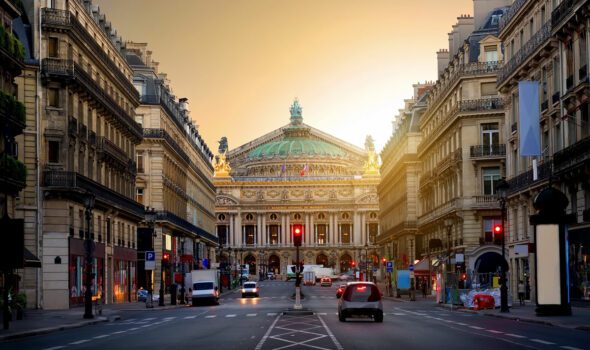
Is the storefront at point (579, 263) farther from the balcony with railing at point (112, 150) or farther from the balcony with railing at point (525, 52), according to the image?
the balcony with railing at point (112, 150)

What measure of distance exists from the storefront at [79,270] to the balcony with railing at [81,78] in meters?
9.50

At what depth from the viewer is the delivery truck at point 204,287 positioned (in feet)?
266

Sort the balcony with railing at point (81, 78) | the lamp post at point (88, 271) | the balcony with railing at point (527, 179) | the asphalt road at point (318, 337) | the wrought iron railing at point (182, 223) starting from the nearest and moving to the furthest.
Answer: the asphalt road at point (318, 337) < the lamp post at point (88, 271) < the balcony with railing at point (527, 179) < the balcony with railing at point (81, 78) < the wrought iron railing at point (182, 223)

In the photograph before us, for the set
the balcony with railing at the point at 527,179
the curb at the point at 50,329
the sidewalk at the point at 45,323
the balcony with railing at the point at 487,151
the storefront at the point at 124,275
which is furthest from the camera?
the balcony with railing at the point at 487,151

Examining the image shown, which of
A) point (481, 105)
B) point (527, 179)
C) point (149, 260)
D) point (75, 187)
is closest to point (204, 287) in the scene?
point (149, 260)

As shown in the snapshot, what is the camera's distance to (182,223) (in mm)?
114500

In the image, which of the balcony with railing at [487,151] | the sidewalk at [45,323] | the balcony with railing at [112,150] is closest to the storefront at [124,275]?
the balcony with railing at [112,150]

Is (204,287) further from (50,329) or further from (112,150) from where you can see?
(50,329)

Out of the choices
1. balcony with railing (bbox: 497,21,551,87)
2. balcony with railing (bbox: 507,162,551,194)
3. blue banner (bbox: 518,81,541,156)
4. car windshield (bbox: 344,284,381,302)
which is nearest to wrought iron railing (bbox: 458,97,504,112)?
balcony with railing (bbox: 497,21,551,87)

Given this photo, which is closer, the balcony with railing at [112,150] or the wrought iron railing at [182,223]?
the balcony with railing at [112,150]

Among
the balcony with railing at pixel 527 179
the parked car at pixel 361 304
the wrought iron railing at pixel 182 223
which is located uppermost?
the balcony with railing at pixel 527 179

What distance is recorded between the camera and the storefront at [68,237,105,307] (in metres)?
67.2

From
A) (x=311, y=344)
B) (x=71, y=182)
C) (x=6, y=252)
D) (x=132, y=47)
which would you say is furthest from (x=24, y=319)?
(x=132, y=47)

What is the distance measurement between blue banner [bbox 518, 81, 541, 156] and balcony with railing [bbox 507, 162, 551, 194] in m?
2.20
